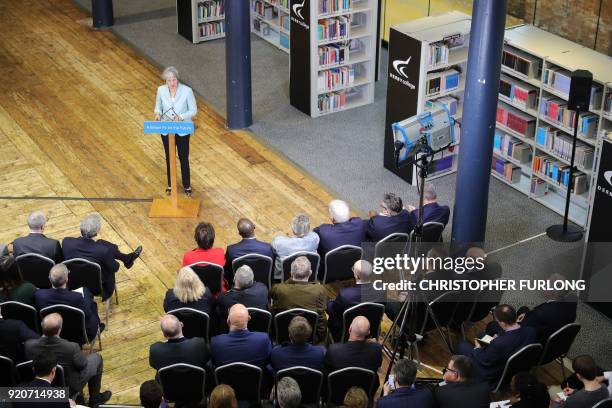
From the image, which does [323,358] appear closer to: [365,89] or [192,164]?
[192,164]

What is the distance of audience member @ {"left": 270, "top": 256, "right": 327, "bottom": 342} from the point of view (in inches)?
329

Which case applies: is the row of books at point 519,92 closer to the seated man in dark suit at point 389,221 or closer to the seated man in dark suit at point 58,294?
the seated man in dark suit at point 389,221

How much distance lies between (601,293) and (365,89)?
5524mm

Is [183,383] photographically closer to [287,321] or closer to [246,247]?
[287,321]

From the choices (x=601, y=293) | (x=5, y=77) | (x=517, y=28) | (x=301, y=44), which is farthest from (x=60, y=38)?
(x=601, y=293)

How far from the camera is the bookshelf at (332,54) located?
520 inches

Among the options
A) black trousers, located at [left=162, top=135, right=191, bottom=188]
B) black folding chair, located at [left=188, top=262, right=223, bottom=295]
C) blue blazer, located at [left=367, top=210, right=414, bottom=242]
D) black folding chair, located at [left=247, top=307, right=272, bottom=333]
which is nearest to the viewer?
black folding chair, located at [left=247, top=307, right=272, bottom=333]

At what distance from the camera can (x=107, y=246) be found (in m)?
9.02

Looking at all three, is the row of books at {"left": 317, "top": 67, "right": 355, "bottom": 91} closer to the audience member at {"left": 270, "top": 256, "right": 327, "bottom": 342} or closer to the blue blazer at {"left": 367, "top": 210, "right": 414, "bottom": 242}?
the blue blazer at {"left": 367, "top": 210, "right": 414, "bottom": 242}

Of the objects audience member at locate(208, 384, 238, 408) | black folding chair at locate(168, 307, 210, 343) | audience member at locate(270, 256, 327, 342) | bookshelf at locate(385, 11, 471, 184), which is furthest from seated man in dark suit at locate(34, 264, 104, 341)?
bookshelf at locate(385, 11, 471, 184)

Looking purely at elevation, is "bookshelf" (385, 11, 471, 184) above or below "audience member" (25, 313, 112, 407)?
above

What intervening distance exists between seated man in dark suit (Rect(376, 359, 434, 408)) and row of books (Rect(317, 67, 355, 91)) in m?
7.05

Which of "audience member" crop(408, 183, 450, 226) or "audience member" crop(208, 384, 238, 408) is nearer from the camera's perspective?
"audience member" crop(208, 384, 238, 408)

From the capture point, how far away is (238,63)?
12.8 m
